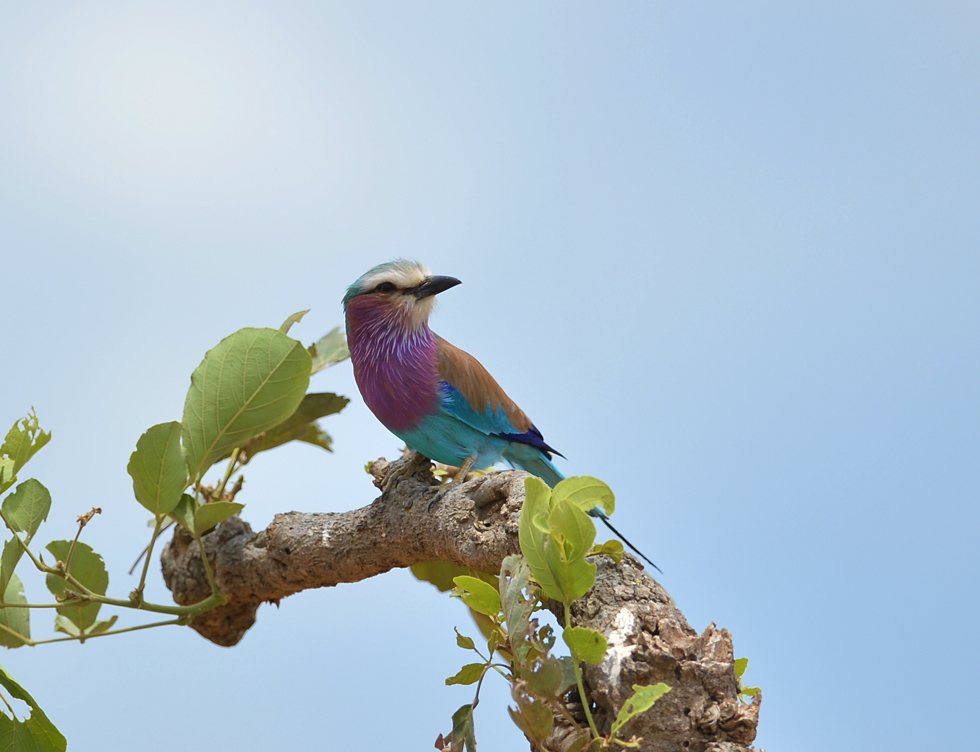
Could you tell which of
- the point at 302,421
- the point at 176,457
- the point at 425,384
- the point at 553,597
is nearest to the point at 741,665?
the point at 553,597

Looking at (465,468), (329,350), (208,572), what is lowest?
(208,572)

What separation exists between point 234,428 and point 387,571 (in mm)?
717

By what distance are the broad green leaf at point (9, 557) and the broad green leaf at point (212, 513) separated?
1.12 feet

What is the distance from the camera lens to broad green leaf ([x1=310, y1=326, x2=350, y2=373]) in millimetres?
2586

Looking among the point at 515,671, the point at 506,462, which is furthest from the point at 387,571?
the point at 515,671

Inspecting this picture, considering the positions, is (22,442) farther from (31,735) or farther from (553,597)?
(553,597)

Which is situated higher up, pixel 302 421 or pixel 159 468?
pixel 302 421

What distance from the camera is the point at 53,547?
1926 millimetres

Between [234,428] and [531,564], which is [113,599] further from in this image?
[531,564]

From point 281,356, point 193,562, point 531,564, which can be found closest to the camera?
point 531,564

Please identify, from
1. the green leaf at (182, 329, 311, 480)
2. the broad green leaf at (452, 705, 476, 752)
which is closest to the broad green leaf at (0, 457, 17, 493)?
the green leaf at (182, 329, 311, 480)

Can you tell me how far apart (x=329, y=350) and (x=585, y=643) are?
165 cm

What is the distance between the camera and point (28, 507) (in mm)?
1726

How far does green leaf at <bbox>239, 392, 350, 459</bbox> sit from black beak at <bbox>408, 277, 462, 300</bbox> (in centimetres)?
46
